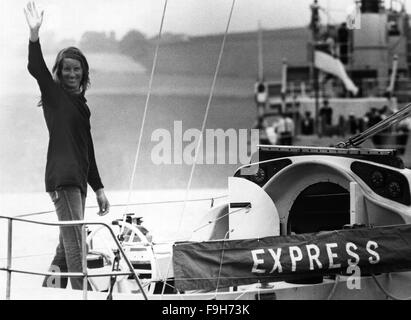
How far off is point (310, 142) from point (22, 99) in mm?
15955

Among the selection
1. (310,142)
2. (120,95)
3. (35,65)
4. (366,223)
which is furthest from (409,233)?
(310,142)

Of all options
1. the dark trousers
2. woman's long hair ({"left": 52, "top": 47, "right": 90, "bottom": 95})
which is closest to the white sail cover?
woman's long hair ({"left": 52, "top": 47, "right": 90, "bottom": 95})

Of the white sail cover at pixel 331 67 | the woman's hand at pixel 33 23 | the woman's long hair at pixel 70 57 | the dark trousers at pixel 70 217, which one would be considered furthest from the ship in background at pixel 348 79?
the woman's hand at pixel 33 23

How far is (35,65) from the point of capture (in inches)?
277

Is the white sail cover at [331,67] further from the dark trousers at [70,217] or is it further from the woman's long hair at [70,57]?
the dark trousers at [70,217]

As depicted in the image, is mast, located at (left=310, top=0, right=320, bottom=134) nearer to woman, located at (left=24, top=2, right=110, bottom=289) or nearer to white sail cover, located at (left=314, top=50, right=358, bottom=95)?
white sail cover, located at (left=314, top=50, right=358, bottom=95)

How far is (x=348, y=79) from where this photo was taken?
107ft

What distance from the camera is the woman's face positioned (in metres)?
7.22

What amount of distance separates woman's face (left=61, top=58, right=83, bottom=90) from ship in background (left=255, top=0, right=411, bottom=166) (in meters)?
21.6

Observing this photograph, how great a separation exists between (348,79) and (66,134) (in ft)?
86.2

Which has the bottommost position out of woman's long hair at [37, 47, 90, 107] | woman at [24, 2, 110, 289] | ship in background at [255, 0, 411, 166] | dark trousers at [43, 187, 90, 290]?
dark trousers at [43, 187, 90, 290]

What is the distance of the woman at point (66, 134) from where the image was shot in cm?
701

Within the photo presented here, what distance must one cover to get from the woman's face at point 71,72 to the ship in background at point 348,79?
21.6 m

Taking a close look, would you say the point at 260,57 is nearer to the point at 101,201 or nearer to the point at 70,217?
the point at 101,201
